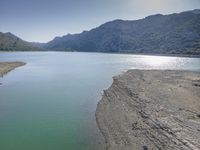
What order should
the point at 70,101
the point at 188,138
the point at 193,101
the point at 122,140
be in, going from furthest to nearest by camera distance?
the point at 70,101, the point at 193,101, the point at 122,140, the point at 188,138

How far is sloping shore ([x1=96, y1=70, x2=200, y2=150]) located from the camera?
22484 millimetres

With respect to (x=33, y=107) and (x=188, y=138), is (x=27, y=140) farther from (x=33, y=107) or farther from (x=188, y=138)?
(x=188, y=138)

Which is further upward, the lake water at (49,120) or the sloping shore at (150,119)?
the sloping shore at (150,119)

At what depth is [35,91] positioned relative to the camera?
5175cm

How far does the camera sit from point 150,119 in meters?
28.2

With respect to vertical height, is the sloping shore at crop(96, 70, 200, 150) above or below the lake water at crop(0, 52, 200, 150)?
above

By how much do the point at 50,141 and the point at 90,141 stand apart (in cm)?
439

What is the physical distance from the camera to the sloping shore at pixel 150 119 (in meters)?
22.5

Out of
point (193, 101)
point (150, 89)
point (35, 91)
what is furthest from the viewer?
point (35, 91)

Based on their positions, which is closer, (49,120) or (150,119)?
(150,119)

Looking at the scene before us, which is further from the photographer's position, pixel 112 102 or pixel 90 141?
pixel 112 102

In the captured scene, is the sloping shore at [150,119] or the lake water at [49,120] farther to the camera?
the lake water at [49,120]

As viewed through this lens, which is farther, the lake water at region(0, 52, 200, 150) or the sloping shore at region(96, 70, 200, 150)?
the lake water at region(0, 52, 200, 150)

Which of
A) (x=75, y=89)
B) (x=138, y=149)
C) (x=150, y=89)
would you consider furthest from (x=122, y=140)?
(x=75, y=89)
